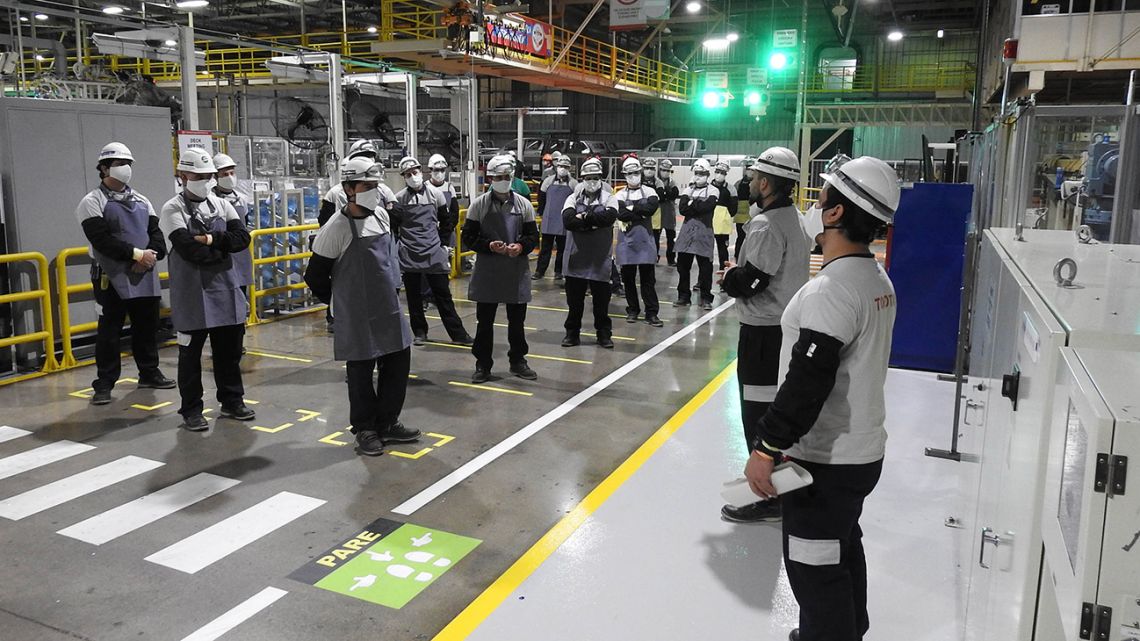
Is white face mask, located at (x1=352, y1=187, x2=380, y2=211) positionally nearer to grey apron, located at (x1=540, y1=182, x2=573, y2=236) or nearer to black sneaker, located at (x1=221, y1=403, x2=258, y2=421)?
black sneaker, located at (x1=221, y1=403, x2=258, y2=421)

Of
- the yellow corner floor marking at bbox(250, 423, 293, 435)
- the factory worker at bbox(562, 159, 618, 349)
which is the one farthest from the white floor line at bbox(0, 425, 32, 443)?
the factory worker at bbox(562, 159, 618, 349)

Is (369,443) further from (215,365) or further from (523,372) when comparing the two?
(523,372)

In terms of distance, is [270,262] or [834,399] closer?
[834,399]

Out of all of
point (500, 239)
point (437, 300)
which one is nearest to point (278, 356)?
point (437, 300)

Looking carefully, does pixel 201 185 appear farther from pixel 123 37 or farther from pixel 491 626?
pixel 123 37

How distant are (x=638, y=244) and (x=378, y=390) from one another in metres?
5.25

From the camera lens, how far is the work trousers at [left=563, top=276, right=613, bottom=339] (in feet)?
31.0

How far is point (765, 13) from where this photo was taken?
3506 centimetres

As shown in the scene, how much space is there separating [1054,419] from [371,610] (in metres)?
3.14

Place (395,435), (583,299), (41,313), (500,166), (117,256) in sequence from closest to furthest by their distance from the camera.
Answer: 1. (395,435)
2. (117,256)
3. (500,166)
4. (41,313)
5. (583,299)

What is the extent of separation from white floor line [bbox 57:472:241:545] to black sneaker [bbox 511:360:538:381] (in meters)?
3.24

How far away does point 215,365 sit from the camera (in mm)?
6820

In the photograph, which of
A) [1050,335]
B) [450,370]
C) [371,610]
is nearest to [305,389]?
[450,370]

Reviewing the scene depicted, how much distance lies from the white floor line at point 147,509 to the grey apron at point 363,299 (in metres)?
1.18
